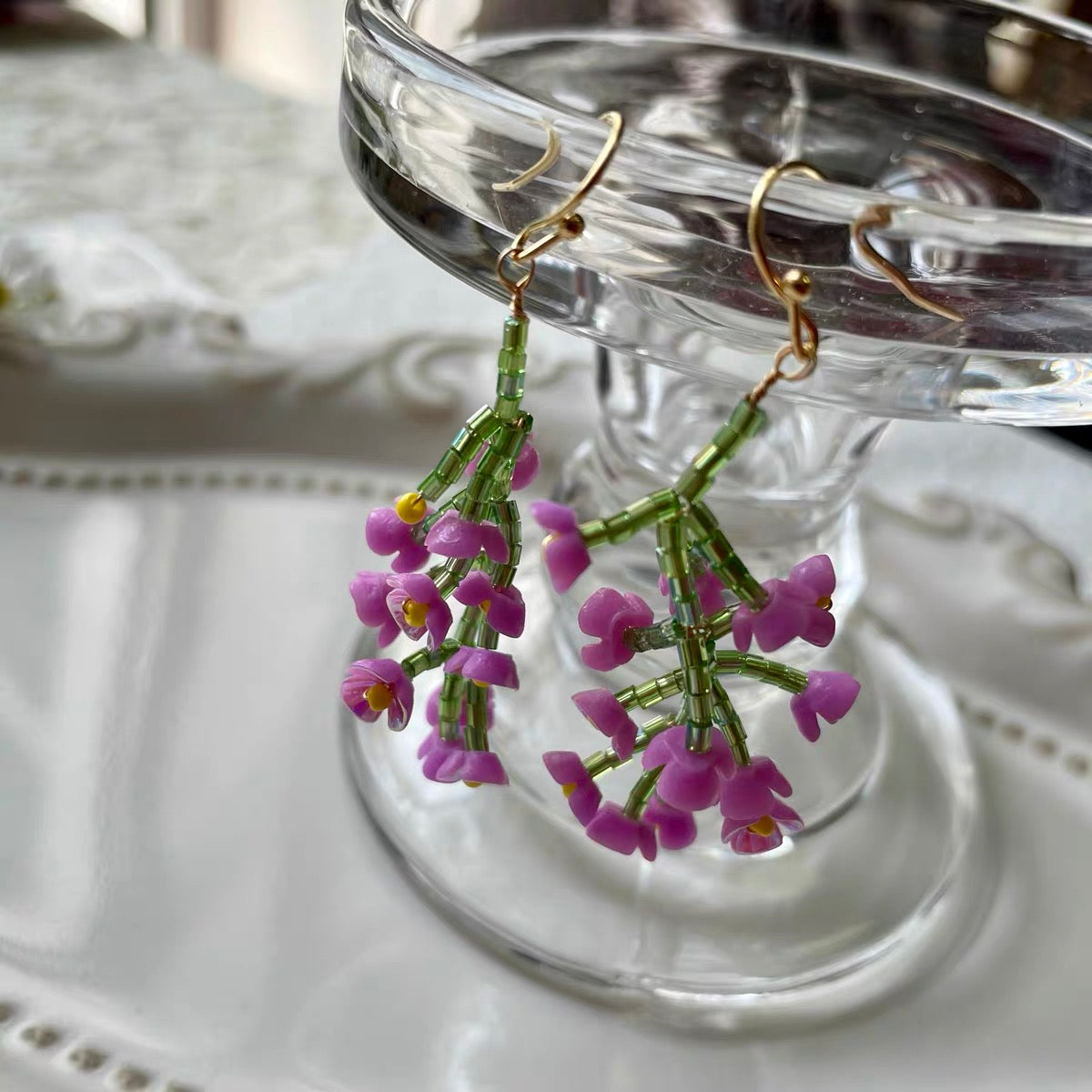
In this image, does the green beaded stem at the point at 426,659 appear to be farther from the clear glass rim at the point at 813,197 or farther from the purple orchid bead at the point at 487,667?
the clear glass rim at the point at 813,197

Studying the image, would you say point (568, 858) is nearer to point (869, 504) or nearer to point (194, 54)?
point (869, 504)

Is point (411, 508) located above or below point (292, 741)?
above

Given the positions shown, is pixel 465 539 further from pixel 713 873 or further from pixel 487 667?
pixel 713 873

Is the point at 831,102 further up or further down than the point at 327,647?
further up

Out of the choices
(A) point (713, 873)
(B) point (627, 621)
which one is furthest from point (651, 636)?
(A) point (713, 873)

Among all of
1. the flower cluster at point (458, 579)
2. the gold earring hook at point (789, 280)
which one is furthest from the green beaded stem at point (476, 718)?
the gold earring hook at point (789, 280)

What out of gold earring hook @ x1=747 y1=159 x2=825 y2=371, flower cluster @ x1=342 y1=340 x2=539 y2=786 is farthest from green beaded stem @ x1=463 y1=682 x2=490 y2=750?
gold earring hook @ x1=747 y1=159 x2=825 y2=371

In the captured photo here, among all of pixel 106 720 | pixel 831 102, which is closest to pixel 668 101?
pixel 831 102
